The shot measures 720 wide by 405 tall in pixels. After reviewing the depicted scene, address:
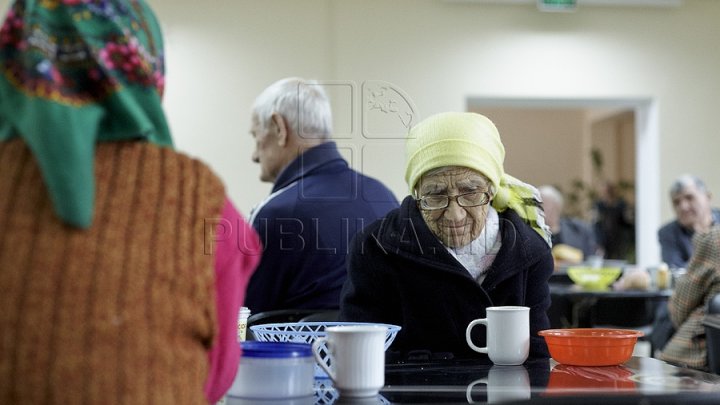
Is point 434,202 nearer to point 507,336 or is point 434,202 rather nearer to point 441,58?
Answer: point 507,336

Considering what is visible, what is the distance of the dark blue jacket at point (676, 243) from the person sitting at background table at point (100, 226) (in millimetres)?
5073

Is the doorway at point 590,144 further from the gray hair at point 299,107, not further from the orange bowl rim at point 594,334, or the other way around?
the gray hair at point 299,107

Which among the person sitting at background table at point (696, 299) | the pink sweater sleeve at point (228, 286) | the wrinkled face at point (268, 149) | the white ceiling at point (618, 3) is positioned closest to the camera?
the pink sweater sleeve at point (228, 286)

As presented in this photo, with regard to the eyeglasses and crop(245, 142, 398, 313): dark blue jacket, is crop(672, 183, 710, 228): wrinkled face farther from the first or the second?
the eyeglasses

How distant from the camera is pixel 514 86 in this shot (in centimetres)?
663

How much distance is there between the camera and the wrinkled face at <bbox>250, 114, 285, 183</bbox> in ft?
9.57

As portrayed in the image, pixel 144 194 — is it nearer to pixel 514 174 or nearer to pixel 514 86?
pixel 514 174

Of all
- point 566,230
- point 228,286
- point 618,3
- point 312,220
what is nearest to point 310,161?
point 312,220

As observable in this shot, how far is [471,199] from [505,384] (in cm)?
50

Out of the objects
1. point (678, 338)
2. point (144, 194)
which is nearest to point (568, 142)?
point (678, 338)

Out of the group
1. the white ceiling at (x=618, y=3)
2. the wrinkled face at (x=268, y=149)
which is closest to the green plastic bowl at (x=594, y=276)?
the wrinkled face at (x=268, y=149)

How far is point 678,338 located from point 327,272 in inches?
63.5

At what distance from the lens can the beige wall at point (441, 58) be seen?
6293 millimetres

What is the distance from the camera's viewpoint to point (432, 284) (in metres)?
1.87
